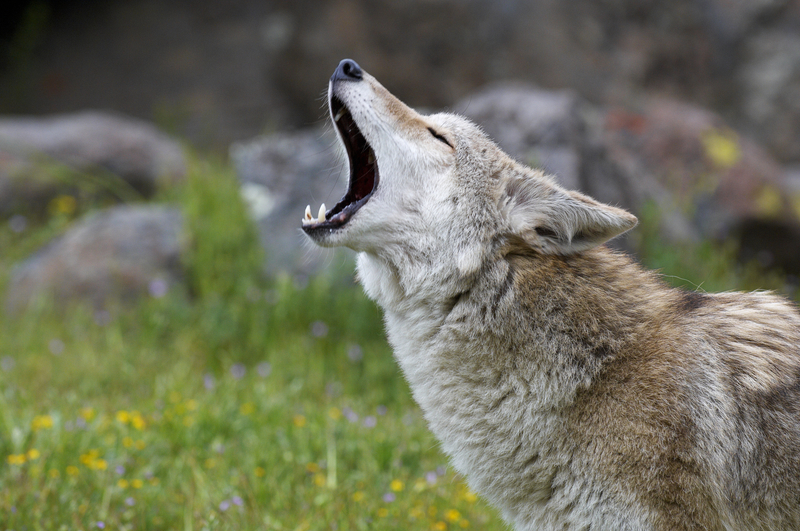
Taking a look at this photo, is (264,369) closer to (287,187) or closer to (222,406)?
(222,406)

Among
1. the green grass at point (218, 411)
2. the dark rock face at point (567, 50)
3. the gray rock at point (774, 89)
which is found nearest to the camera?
the green grass at point (218, 411)

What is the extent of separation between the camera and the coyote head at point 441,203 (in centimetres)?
275

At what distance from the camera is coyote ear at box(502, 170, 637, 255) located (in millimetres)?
2637

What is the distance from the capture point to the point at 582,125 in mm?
6625

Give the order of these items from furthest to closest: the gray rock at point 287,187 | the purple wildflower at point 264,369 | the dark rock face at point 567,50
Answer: the dark rock face at point 567,50 < the gray rock at point 287,187 < the purple wildflower at point 264,369

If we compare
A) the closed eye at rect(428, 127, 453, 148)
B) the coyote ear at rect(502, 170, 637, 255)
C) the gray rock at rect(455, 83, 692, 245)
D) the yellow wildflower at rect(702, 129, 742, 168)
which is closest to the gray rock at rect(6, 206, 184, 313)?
the gray rock at rect(455, 83, 692, 245)

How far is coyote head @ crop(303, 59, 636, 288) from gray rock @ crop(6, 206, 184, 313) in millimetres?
3612

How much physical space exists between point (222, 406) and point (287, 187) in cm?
298

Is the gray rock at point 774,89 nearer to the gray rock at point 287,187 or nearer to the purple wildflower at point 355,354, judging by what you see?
the gray rock at point 287,187

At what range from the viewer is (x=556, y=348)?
262 cm

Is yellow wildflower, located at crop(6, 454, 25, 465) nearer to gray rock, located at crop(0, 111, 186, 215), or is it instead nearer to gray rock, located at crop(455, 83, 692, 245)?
gray rock, located at crop(455, 83, 692, 245)

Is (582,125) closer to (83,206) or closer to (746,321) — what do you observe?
(746,321)

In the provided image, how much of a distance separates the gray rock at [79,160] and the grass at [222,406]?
564mm

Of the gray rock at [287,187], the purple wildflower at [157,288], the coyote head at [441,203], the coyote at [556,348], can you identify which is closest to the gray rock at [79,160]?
the gray rock at [287,187]
